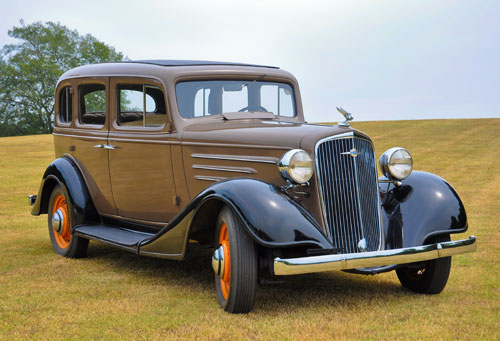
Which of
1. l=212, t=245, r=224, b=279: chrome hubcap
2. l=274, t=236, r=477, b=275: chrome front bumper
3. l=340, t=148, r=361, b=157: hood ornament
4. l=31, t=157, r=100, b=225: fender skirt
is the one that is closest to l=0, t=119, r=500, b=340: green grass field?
l=212, t=245, r=224, b=279: chrome hubcap

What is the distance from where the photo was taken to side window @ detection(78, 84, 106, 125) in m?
6.83

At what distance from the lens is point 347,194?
4.82 meters

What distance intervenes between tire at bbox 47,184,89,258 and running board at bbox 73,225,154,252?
0.22 meters

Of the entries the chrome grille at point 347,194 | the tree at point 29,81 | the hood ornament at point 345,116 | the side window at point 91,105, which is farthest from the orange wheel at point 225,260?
the tree at point 29,81

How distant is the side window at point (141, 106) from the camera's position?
592cm

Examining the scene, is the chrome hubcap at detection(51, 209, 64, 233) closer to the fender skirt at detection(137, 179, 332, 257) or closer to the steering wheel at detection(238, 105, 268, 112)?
the steering wheel at detection(238, 105, 268, 112)

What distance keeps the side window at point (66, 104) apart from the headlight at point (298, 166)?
3588 millimetres

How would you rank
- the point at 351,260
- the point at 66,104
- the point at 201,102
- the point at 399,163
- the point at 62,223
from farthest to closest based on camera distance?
the point at 66,104 < the point at 62,223 < the point at 201,102 < the point at 399,163 < the point at 351,260

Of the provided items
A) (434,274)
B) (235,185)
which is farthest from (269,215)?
(434,274)

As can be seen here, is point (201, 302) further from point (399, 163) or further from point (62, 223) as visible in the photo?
point (62, 223)

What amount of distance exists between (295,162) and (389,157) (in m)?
1.11

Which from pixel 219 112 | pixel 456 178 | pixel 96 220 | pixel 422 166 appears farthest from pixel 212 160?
pixel 422 166

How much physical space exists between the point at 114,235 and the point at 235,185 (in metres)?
2.04

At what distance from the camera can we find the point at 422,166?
59.3 feet
